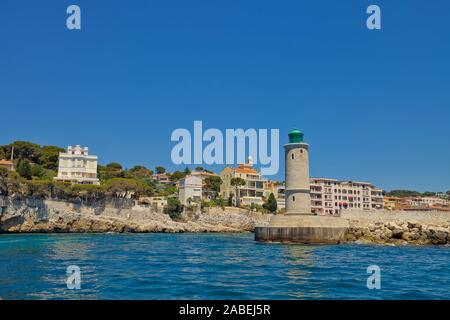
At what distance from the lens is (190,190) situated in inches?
3098

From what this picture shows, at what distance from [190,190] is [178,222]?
906 cm

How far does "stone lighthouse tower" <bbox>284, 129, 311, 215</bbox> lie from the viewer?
39625 millimetres

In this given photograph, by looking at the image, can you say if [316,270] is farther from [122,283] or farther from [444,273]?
[122,283]

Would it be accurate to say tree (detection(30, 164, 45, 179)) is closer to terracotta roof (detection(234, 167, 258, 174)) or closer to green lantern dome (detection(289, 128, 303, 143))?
terracotta roof (detection(234, 167, 258, 174))

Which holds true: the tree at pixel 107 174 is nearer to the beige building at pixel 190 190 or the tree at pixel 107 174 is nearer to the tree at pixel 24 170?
the beige building at pixel 190 190

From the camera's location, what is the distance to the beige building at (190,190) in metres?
78.0

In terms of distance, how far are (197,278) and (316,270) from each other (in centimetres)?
577

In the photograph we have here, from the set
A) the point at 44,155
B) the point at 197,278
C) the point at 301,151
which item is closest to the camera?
the point at 197,278

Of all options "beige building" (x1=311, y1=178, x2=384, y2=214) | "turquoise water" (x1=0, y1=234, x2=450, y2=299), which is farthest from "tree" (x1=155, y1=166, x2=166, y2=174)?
"turquoise water" (x1=0, y1=234, x2=450, y2=299)

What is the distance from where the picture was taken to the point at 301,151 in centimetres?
3988

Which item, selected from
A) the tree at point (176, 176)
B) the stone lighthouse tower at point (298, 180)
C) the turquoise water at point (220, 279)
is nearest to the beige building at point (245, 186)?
the tree at point (176, 176)

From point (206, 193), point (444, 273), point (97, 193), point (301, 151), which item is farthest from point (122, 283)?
point (206, 193)

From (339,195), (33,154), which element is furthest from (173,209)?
(339,195)

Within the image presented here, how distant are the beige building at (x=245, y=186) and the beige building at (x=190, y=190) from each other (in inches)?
250
